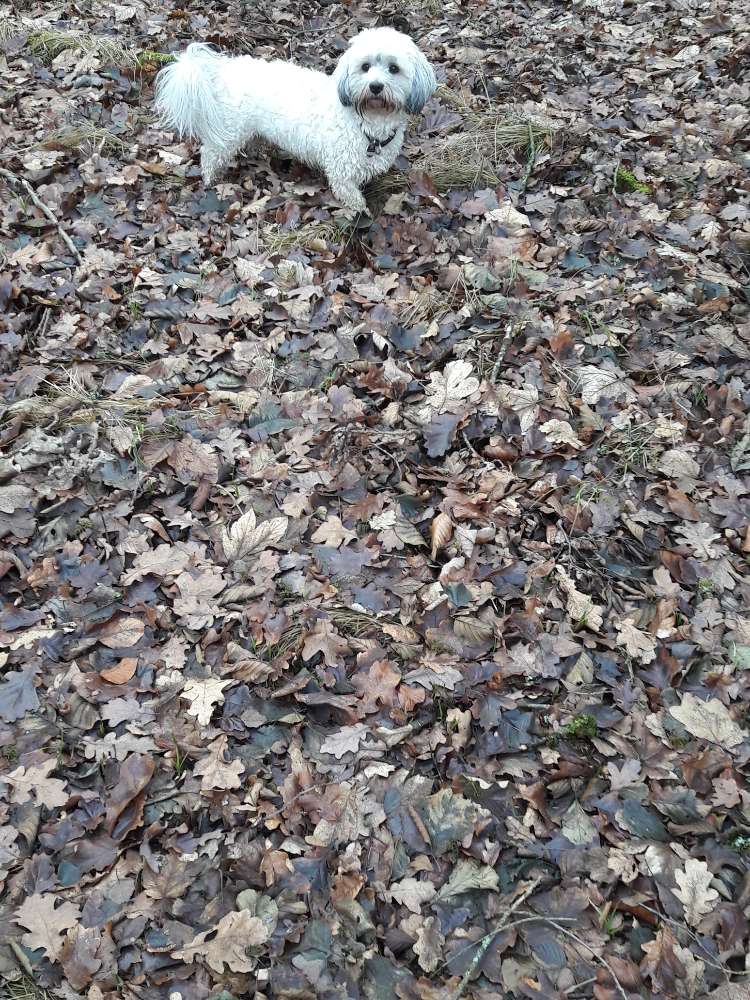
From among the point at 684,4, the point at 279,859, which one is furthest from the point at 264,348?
the point at 684,4

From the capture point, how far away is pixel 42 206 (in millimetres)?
5355

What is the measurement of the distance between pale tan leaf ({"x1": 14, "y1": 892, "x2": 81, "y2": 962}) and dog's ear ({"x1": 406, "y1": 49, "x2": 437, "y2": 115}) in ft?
17.4

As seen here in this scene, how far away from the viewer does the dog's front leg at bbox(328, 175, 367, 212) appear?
18.2ft

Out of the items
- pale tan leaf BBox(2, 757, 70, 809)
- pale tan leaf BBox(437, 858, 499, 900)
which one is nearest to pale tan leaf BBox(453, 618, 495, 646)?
pale tan leaf BBox(437, 858, 499, 900)

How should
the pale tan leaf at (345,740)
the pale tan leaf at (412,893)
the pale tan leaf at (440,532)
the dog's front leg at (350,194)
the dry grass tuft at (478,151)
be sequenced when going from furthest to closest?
the dry grass tuft at (478,151) < the dog's front leg at (350,194) < the pale tan leaf at (440,532) < the pale tan leaf at (345,740) < the pale tan leaf at (412,893)

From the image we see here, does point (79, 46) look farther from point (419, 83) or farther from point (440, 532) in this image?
point (440, 532)

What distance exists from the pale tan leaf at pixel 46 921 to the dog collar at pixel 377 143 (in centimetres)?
514

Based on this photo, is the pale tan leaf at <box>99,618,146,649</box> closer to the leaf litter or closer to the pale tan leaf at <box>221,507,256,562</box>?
the leaf litter

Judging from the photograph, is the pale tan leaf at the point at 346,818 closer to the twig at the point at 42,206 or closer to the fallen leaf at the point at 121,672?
the fallen leaf at the point at 121,672

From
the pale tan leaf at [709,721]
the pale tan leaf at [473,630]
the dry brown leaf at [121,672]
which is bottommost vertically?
the dry brown leaf at [121,672]

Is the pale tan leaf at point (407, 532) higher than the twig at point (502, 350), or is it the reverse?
the twig at point (502, 350)

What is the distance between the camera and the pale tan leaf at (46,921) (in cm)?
241

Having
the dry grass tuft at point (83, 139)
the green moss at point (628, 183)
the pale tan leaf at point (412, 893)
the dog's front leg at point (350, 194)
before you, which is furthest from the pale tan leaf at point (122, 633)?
the green moss at point (628, 183)

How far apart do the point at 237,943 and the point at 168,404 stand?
9.43 feet
